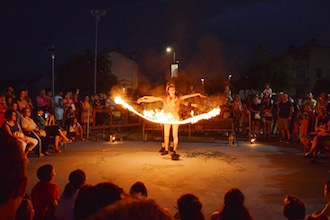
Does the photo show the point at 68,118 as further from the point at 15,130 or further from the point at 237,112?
the point at 237,112

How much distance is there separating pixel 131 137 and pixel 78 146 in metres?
3.41

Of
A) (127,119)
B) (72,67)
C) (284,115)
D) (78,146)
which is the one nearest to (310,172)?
(284,115)

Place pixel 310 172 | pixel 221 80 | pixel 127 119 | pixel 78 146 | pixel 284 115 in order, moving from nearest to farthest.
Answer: pixel 310 172, pixel 78 146, pixel 284 115, pixel 127 119, pixel 221 80

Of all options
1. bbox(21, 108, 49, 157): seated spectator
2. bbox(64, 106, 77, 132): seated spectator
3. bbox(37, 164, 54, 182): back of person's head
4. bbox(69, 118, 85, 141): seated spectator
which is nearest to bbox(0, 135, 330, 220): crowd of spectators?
bbox(37, 164, 54, 182): back of person's head

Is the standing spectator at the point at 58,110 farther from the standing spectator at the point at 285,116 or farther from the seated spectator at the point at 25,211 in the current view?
the seated spectator at the point at 25,211

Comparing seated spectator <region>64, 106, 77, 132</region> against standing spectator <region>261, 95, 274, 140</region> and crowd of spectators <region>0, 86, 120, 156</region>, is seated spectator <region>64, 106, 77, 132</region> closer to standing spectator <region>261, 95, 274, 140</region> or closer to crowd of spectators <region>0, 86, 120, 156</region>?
crowd of spectators <region>0, 86, 120, 156</region>

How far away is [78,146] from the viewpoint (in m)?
14.0

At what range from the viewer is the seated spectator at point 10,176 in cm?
177

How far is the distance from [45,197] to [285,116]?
12234 mm

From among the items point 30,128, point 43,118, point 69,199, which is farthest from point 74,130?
point 69,199

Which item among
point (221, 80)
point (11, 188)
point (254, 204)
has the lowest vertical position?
point (254, 204)

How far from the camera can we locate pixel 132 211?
1.36 metres

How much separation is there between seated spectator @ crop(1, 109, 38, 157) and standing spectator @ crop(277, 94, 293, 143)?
9.45 meters

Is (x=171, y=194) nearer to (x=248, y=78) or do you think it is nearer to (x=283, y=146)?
(x=283, y=146)
